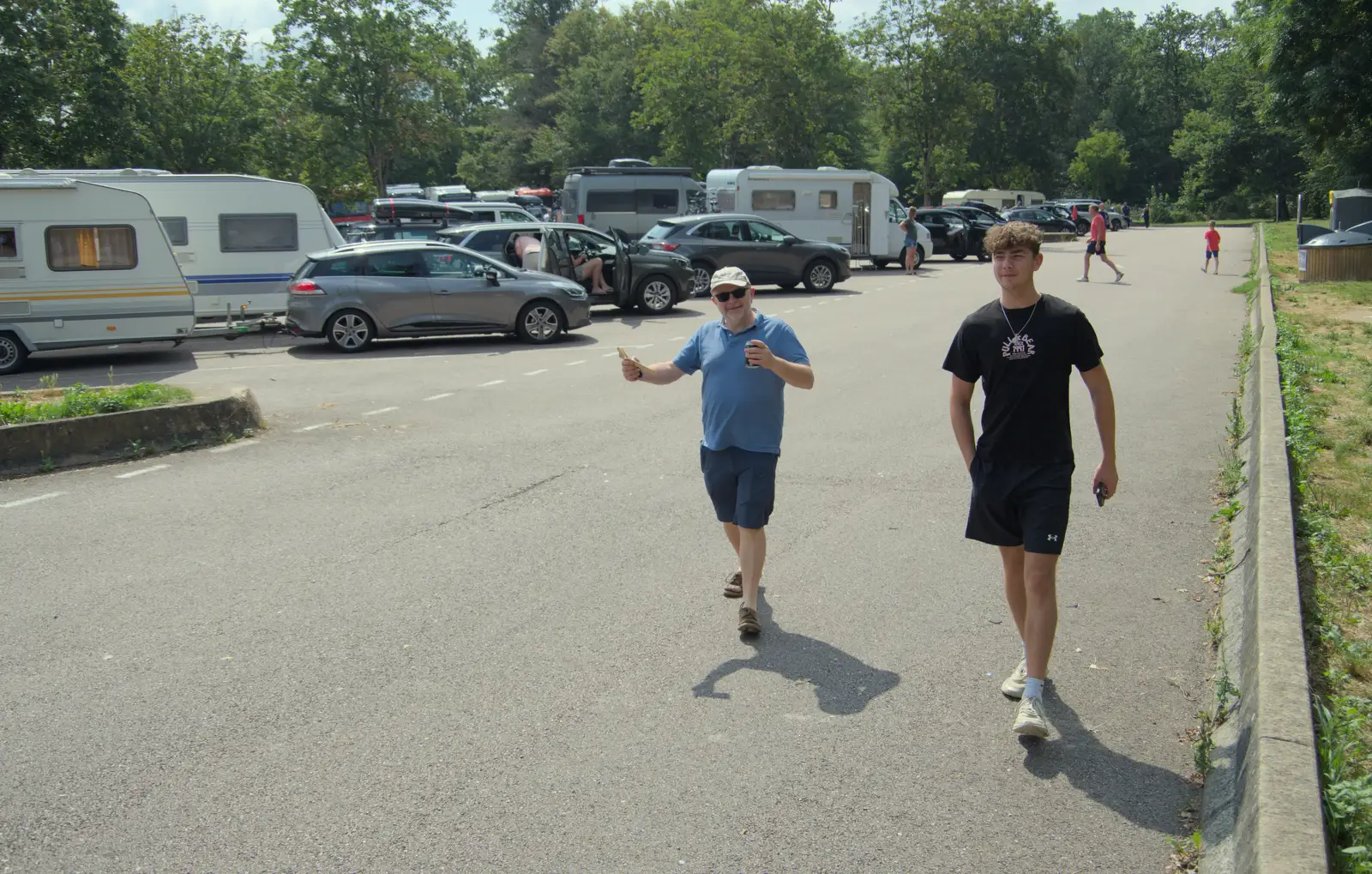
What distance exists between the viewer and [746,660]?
545 centimetres

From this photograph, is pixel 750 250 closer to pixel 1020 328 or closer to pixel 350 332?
pixel 350 332

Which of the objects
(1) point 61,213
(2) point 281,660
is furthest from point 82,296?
(2) point 281,660

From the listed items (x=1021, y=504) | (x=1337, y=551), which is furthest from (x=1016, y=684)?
(x=1337, y=551)

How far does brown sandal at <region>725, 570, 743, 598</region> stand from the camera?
6.28 metres

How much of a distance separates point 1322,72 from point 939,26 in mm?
33303

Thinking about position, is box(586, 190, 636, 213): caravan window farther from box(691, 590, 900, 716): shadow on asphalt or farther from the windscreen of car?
box(691, 590, 900, 716): shadow on asphalt

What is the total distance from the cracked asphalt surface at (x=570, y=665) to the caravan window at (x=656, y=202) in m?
23.9

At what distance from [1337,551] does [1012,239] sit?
3146mm

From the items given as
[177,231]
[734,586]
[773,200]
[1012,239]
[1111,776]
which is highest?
[773,200]

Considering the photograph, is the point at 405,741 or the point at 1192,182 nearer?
the point at 405,741

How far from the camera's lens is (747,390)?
5.80 meters

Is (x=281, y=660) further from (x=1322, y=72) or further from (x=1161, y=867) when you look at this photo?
(x=1322, y=72)

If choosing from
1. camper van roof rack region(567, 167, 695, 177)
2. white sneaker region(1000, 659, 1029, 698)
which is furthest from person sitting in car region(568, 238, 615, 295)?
white sneaker region(1000, 659, 1029, 698)

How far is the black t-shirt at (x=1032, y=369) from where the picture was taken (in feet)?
15.0
